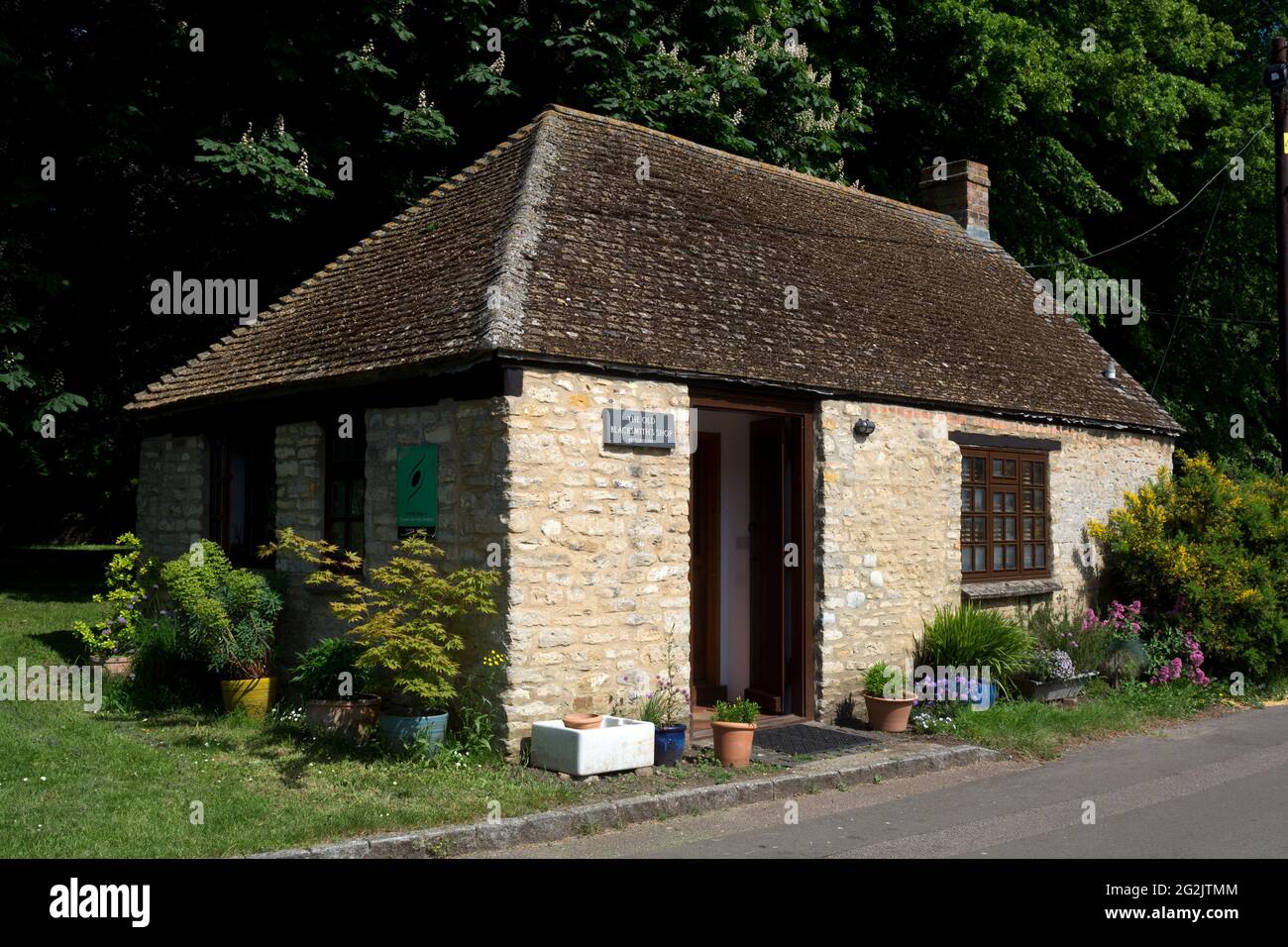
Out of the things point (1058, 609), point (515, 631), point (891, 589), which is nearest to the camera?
point (515, 631)

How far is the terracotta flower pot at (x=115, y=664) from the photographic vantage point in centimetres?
1144

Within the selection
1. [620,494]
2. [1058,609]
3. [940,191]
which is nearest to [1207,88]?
[940,191]

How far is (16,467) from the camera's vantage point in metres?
19.3

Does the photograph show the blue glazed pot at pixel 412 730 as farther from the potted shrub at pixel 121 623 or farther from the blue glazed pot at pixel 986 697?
the blue glazed pot at pixel 986 697

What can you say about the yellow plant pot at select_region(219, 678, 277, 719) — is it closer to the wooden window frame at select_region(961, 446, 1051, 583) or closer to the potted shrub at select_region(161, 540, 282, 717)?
the potted shrub at select_region(161, 540, 282, 717)

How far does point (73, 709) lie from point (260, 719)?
1.89 m

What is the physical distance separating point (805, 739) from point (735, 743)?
129cm

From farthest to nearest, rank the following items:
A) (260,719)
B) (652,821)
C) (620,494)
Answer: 1. (260,719)
2. (620,494)
3. (652,821)

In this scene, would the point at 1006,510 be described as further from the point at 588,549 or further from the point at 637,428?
the point at 588,549

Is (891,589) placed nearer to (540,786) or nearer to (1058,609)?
(1058,609)

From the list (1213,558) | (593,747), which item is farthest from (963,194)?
(593,747)

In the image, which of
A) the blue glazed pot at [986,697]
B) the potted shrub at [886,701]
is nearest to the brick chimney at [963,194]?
the blue glazed pot at [986,697]

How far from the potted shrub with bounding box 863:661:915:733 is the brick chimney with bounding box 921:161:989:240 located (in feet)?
30.8

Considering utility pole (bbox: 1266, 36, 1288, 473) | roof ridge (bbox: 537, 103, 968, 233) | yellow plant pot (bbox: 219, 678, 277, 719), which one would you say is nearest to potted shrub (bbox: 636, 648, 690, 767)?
yellow plant pot (bbox: 219, 678, 277, 719)
